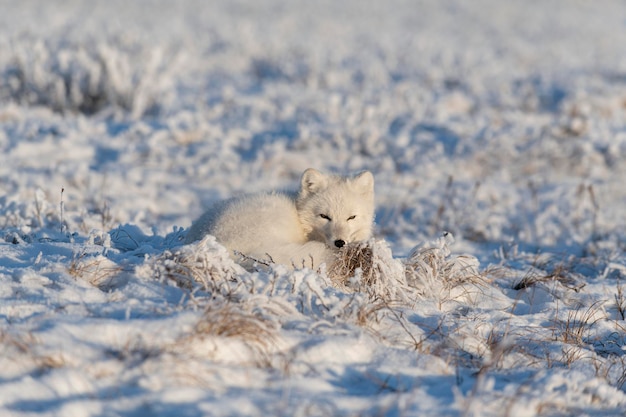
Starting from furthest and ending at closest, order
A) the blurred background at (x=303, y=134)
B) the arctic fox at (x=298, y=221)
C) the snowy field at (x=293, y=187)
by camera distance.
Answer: the blurred background at (x=303, y=134), the arctic fox at (x=298, y=221), the snowy field at (x=293, y=187)

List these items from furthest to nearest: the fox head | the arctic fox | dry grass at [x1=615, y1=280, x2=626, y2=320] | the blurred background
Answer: the blurred background → the fox head → dry grass at [x1=615, y1=280, x2=626, y2=320] → the arctic fox

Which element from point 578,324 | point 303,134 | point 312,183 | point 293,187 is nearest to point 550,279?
point 578,324

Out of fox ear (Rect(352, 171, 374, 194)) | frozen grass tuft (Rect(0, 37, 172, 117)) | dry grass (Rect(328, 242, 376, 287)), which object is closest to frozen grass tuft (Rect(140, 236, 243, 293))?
dry grass (Rect(328, 242, 376, 287))

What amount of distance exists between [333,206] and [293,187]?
0.91m

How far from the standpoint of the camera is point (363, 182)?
4.77 meters

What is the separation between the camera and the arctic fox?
12.3 feet

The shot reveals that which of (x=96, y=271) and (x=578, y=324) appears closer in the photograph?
(x=96, y=271)

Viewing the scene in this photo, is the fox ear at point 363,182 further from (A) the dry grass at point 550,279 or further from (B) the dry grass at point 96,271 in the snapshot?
(B) the dry grass at point 96,271

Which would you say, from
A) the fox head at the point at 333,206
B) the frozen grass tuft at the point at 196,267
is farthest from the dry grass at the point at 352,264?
the frozen grass tuft at the point at 196,267

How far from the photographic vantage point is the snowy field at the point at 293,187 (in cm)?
261

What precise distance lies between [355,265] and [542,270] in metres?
2.06

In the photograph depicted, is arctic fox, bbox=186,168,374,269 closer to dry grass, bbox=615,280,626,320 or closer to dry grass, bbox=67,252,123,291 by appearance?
dry grass, bbox=67,252,123,291

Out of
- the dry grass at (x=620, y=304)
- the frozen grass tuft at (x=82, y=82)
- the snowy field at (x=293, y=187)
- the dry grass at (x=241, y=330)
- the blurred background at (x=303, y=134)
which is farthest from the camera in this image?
the frozen grass tuft at (x=82, y=82)

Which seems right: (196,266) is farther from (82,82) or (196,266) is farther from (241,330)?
(82,82)
